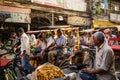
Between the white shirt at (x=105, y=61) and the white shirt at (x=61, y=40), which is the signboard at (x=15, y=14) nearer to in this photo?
the white shirt at (x=61, y=40)

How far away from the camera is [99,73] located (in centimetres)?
477

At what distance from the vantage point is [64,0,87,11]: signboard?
79.4 ft

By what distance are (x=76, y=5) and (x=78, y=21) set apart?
146 cm

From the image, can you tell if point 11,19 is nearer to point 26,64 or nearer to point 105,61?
point 26,64

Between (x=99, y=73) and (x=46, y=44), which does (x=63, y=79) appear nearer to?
(x=99, y=73)

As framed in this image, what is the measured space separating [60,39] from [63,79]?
4057mm

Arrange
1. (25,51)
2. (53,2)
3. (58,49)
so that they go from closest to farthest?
(25,51)
(58,49)
(53,2)

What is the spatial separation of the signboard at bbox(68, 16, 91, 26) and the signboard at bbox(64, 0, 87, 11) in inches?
33.5

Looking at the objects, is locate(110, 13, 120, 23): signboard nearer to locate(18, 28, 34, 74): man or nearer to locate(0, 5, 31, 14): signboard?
locate(0, 5, 31, 14): signboard

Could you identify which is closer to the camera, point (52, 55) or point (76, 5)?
point (52, 55)

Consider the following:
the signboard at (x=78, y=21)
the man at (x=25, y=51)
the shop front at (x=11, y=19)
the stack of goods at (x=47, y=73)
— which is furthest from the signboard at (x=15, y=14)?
the stack of goods at (x=47, y=73)

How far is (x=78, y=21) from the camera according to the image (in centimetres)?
2573

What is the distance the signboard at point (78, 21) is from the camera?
978 inches

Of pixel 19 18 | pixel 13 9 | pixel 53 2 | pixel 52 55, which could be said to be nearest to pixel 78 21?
pixel 53 2
